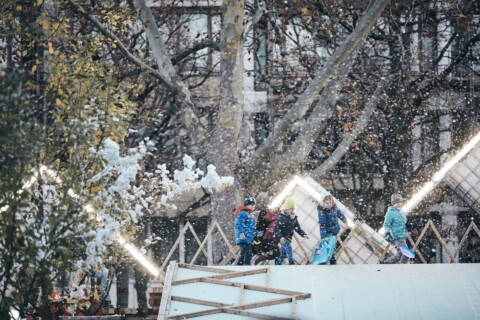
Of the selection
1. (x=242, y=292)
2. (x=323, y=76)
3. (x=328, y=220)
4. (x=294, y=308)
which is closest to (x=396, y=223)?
(x=328, y=220)

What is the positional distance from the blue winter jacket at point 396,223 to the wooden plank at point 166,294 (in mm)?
3576

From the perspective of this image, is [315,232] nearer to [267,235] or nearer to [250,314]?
[267,235]

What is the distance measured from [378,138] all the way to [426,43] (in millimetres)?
3959

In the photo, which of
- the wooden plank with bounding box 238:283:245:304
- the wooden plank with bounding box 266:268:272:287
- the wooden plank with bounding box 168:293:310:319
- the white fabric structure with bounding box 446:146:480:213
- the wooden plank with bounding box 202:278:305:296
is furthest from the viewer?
the white fabric structure with bounding box 446:146:480:213

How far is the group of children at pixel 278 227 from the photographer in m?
18.8

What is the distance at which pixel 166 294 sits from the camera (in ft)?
57.1

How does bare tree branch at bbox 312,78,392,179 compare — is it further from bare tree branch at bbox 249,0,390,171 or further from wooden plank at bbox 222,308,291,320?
wooden plank at bbox 222,308,291,320

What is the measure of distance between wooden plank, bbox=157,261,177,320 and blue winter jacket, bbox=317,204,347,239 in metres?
2.41

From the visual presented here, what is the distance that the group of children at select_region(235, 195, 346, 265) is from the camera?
18.7 metres

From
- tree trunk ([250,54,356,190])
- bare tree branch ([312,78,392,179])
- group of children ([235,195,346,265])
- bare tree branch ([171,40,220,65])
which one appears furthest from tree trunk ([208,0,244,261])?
group of children ([235,195,346,265])

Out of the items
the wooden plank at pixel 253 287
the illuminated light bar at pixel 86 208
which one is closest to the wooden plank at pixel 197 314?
the wooden plank at pixel 253 287

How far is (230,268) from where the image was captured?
18.5 meters

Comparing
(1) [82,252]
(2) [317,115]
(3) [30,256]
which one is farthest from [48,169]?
(2) [317,115]

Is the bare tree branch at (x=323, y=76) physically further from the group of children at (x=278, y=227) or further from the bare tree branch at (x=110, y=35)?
the group of children at (x=278, y=227)
